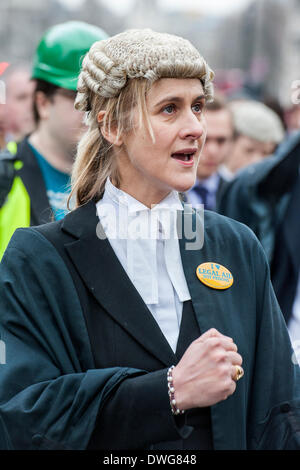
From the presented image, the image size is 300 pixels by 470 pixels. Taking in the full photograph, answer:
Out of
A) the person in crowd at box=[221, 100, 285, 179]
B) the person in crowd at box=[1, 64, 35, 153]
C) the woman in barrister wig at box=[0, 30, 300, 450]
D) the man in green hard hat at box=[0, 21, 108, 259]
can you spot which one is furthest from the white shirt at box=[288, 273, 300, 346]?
the person in crowd at box=[1, 64, 35, 153]

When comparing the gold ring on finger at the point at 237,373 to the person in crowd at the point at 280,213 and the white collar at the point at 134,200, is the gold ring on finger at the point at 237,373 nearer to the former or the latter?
the white collar at the point at 134,200

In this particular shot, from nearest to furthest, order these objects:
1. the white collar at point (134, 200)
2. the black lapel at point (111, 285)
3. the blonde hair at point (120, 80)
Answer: the black lapel at point (111, 285), the blonde hair at point (120, 80), the white collar at point (134, 200)

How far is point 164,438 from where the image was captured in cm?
254

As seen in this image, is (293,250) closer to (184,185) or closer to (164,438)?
(184,185)

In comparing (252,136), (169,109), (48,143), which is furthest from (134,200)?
(252,136)

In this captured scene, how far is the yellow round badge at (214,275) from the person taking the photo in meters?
2.86

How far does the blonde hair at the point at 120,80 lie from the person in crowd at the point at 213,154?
3.55 metres

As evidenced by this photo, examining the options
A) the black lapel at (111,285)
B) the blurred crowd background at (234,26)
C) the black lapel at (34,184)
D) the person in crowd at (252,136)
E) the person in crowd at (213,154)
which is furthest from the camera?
A: the blurred crowd background at (234,26)

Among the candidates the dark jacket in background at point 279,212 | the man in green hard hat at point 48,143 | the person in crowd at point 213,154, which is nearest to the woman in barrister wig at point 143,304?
the man in green hard hat at point 48,143

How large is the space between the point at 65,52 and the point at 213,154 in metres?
2.17

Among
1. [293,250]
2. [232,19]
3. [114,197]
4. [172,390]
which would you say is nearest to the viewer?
[172,390]

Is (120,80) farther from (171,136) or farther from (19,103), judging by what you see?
(19,103)

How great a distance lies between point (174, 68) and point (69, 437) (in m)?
1.20
